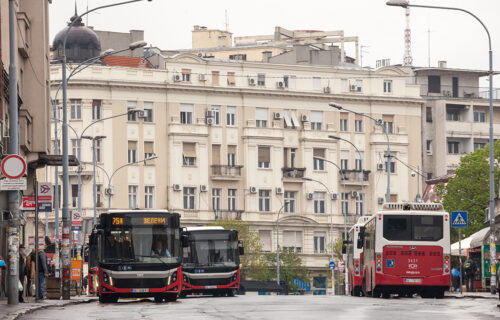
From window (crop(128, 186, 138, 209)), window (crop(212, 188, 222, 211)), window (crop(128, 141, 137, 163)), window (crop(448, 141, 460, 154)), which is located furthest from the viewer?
window (crop(448, 141, 460, 154))

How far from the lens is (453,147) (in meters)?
118

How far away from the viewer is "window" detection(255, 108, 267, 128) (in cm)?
10756

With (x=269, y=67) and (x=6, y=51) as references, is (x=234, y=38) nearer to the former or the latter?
(x=269, y=67)

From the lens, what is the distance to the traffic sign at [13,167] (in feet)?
100.0

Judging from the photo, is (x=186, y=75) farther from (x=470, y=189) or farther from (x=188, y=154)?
(x=470, y=189)

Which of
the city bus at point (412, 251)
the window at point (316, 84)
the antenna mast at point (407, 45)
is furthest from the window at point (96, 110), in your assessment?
the city bus at point (412, 251)

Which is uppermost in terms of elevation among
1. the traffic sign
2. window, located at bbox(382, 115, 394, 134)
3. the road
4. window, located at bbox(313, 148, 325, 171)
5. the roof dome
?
the roof dome

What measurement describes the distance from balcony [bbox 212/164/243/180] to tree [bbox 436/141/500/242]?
69.2 ft

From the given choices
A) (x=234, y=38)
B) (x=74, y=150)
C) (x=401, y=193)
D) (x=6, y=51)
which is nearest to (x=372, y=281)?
(x=6, y=51)

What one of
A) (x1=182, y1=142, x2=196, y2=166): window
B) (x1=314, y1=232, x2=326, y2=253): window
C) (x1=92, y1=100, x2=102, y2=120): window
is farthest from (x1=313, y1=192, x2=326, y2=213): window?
(x1=92, y1=100, x2=102, y2=120): window

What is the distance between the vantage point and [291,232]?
353 ft

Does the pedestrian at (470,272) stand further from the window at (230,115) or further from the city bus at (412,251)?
the window at (230,115)

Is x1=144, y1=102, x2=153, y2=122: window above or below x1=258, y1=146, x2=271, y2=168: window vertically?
above

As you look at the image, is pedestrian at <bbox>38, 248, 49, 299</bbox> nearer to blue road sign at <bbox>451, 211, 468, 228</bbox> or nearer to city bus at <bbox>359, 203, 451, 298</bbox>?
city bus at <bbox>359, 203, 451, 298</bbox>
